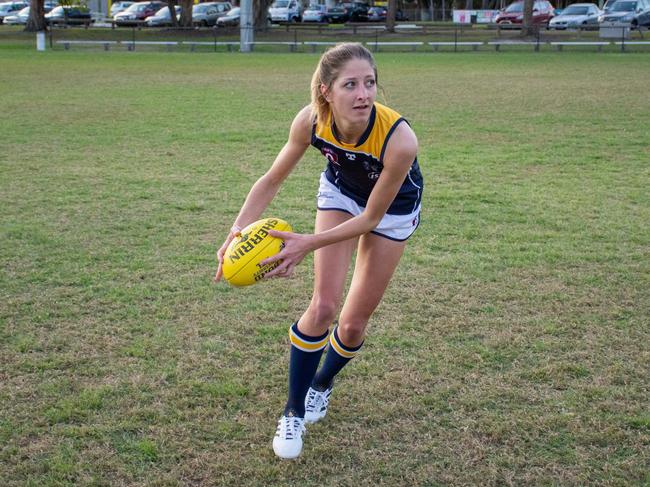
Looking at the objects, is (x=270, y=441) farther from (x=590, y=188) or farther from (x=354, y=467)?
(x=590, y=188)

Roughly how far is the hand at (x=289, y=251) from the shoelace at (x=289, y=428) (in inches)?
30.2

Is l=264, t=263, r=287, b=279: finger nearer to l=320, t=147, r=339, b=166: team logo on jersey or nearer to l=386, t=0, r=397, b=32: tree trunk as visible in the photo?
l=320, t=147, r=339, b=166: team logo on jersey

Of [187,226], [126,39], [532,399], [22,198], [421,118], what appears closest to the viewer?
[532,399]

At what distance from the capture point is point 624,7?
146 ft

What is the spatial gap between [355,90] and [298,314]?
249cm

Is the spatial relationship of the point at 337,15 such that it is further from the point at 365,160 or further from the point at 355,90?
the point at 355,90

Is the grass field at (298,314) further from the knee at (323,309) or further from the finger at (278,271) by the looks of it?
the finger at (278,271)

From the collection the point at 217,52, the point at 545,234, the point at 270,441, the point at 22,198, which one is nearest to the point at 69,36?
the point at 217,52

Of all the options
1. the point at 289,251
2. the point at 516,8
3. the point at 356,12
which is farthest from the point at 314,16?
the point at 289,251

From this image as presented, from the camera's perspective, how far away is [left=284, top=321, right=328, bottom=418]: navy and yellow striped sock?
3.98 meters

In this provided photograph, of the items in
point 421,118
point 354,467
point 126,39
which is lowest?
point 354,467

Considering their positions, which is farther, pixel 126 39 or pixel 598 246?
pixel 126 39

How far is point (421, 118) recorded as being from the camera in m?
15.4

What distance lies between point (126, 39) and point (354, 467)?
131ft
